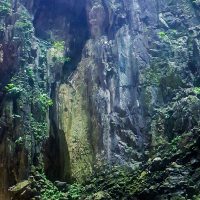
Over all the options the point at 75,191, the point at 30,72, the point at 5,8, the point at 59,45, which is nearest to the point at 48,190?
the point at 75,191

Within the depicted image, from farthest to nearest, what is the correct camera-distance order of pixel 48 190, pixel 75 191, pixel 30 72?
pixel 30 72
pixel 75 191
pixel 48 190

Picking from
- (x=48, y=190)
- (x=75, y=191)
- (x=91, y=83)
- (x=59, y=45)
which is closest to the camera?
(x=48, y=190)

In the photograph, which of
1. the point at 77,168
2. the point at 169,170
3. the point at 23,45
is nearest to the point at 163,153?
the point at 169,170

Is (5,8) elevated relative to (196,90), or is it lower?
elevated

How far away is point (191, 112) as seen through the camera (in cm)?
1297

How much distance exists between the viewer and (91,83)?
15.1m

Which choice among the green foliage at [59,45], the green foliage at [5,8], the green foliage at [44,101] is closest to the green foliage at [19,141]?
the green foliage at [44,101]

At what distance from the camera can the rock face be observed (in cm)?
1289

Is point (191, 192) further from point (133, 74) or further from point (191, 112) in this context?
point (133, 74)

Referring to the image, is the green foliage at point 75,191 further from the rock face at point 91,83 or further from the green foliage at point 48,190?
the rock face at point 91,83

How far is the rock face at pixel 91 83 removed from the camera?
12.9m

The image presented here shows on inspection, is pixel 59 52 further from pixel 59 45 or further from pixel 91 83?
pixel 91 83

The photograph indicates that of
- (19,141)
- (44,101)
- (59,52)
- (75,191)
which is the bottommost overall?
(75,191)

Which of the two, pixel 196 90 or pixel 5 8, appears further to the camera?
pixel 5 8
